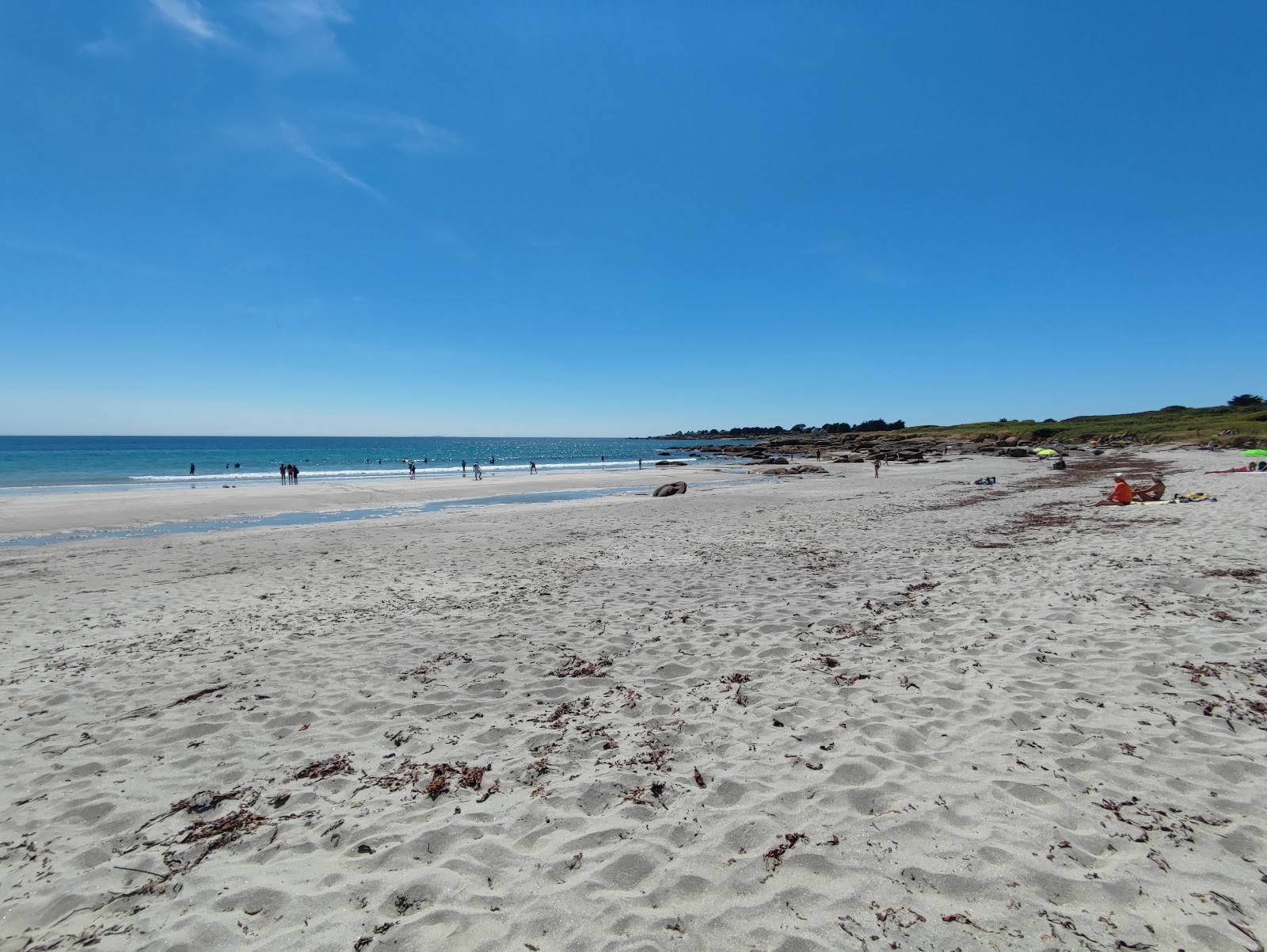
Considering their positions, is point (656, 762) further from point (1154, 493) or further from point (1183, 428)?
point (1183, 428)

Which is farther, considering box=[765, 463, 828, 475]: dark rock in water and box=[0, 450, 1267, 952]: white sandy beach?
box=[765, 463, 828, 475]: dark rock in water

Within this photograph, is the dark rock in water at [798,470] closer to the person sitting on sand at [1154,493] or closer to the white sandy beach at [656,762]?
the person sitting on sand at [1154,493]

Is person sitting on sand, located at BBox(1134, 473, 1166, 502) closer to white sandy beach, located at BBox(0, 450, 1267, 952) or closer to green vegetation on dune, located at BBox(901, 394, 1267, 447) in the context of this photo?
white sandy beach, located at BBox(0, 450, 1267, 952)

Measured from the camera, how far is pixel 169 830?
381 centimetres

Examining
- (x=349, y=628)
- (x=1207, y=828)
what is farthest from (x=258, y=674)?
(x=1207, y=828)

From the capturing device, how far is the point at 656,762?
4414 mm

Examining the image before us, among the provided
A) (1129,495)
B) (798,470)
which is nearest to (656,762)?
(1129,495)

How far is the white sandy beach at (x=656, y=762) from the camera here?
2.99 meters

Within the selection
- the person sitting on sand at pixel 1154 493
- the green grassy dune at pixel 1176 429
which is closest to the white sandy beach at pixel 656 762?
the person sitting on sand at pixel 1154 493

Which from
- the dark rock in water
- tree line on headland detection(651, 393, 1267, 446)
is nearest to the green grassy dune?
tree line on headland detection(651, 393, 1267, 446)

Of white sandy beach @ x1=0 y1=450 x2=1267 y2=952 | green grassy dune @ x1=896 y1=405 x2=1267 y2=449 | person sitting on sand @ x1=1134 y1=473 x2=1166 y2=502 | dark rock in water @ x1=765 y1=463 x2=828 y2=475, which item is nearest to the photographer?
white sandy beach @ x1=0 y1=450 x2=1267 y2=952

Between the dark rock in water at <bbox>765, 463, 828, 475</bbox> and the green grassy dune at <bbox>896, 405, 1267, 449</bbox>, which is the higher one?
the green grassy dune at <bbox>896, 405, 1267, 449</bbox>

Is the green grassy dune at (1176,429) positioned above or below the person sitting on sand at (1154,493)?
above

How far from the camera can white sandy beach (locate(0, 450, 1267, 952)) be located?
2.99m
